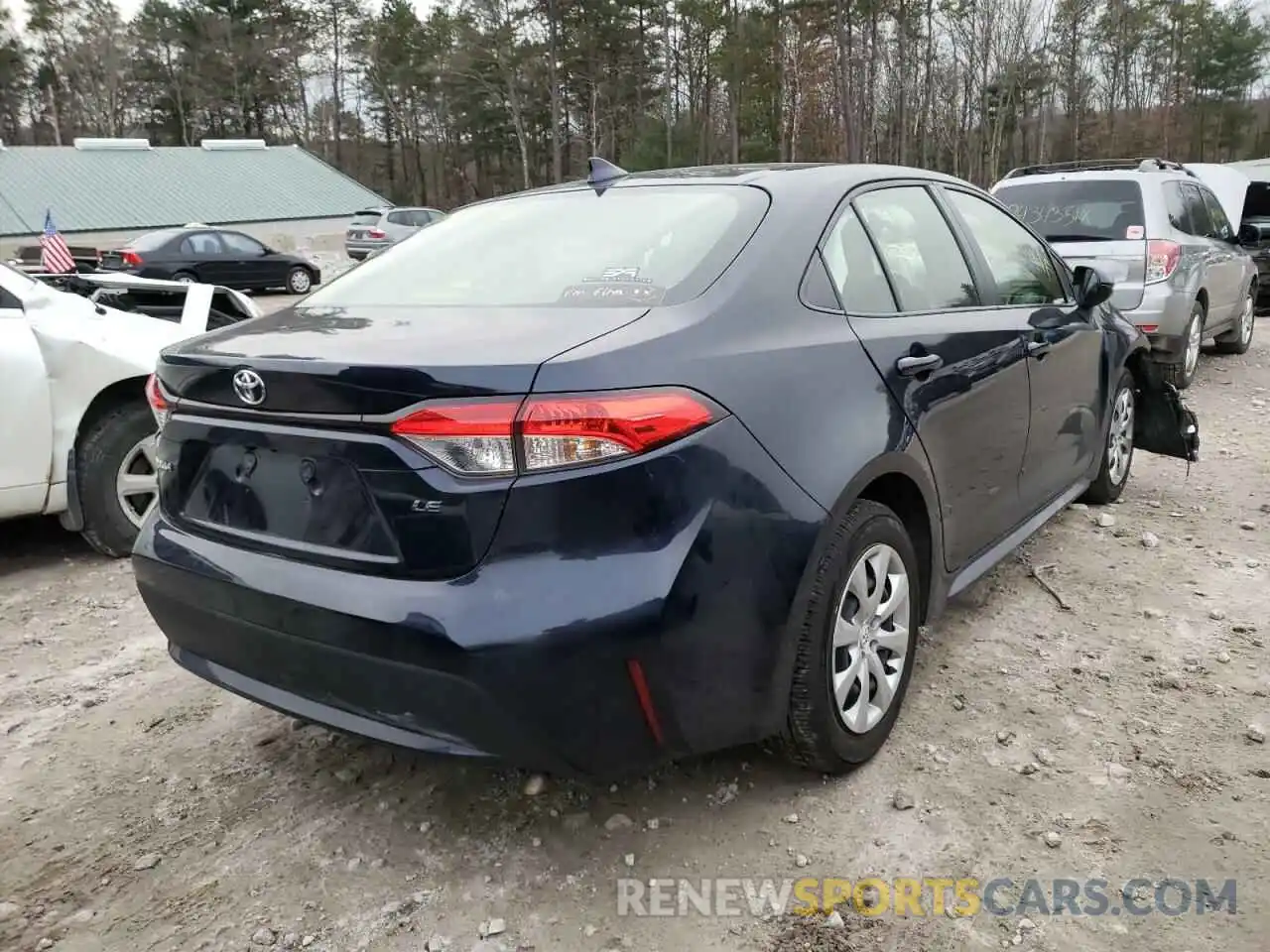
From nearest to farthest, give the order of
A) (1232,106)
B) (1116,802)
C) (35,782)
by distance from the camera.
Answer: (1116,802)
(35,782)
(1232,106)

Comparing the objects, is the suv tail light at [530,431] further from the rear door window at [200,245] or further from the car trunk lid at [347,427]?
the rear door window at [200,245]

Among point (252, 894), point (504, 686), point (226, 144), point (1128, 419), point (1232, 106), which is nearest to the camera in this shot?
point (504, 686)

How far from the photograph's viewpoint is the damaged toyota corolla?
1946 millimetres

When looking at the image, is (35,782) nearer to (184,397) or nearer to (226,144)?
(184,397)

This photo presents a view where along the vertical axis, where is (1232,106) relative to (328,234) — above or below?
above

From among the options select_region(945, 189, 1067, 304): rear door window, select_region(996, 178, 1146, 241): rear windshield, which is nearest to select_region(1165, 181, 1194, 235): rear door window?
select_region(996, 178, 1146, 241): rear windshield

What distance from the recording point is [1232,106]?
48.7 metres

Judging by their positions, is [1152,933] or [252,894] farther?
[252,894]

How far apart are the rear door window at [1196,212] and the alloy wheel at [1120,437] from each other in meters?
3.65

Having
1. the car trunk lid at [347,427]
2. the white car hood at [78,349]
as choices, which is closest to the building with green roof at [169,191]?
the white car hood at [78,349]

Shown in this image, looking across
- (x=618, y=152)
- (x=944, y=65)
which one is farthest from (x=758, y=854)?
(x=618, y=152)

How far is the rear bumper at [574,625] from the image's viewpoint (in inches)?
76.5

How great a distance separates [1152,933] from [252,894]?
201cm

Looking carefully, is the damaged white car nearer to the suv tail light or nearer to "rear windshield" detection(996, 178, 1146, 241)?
the suv tail light
